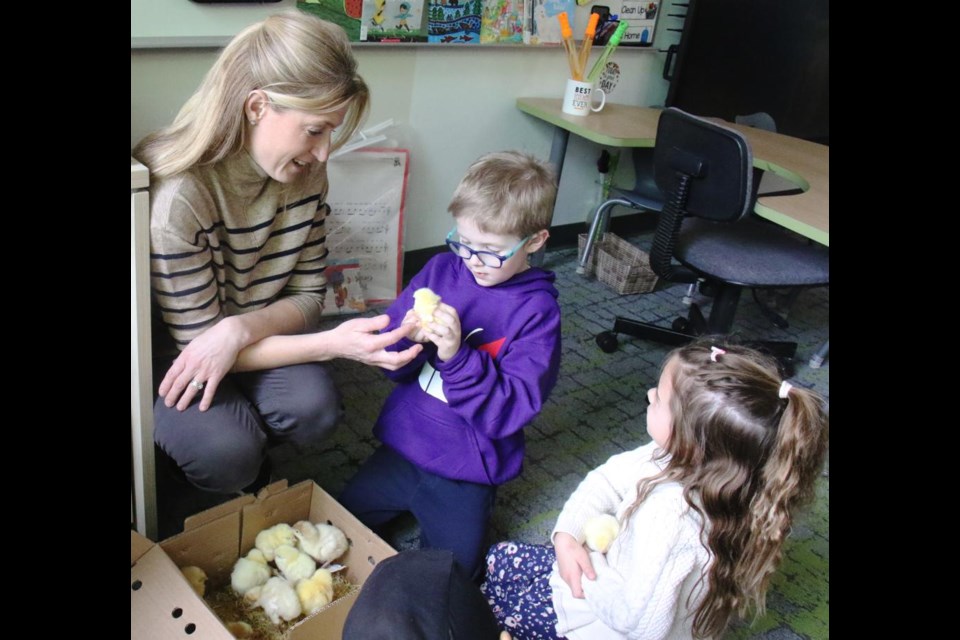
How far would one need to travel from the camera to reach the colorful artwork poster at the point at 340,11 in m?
1.99

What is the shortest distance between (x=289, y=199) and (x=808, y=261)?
1.51 metres

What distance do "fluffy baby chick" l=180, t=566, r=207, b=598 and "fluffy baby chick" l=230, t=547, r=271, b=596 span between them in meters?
0.06

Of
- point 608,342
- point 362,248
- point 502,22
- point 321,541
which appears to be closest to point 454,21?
point 502,22

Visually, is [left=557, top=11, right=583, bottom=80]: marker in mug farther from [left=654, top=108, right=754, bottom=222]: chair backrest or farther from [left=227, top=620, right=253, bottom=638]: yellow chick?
[left=227, top=620, right=253, bottom=638]: yellow chick

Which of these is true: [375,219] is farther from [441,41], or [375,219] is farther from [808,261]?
[808,261]

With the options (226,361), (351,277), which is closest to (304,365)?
(226,361)

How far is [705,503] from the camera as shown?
104 centimetres

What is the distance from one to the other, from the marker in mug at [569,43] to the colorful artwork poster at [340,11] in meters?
0.81

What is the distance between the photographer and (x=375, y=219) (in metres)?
2.46

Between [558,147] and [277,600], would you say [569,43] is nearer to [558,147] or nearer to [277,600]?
[558,147]

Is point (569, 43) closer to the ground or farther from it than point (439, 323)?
farther from it

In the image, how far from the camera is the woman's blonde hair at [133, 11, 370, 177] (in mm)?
1189

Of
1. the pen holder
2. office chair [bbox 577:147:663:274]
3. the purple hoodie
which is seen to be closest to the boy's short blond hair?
the purple hoodie

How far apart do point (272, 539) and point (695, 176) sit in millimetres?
1450
